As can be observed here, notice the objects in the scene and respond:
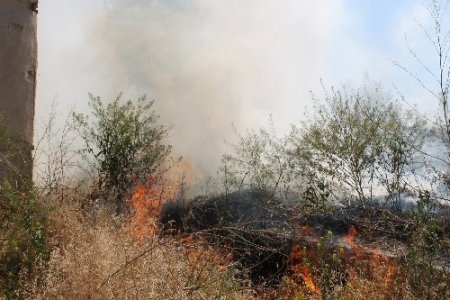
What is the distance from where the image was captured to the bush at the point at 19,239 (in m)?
3.82

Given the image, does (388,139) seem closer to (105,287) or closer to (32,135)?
(32,135)

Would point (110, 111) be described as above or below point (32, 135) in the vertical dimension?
above

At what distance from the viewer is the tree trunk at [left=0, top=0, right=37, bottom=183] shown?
4.96 m

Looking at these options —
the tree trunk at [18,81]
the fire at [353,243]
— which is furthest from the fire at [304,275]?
the tree trunk at [18,81]

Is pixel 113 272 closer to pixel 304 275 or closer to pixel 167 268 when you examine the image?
pixel 167 268

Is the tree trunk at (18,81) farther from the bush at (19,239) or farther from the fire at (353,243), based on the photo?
the fire at (353,243)

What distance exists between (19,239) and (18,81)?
169cm

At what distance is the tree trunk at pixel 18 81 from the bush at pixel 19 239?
0.47 m

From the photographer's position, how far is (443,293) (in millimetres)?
4598

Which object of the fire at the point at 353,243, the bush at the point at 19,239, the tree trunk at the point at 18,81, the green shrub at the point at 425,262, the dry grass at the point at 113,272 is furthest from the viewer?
the fire at the point at 353,243

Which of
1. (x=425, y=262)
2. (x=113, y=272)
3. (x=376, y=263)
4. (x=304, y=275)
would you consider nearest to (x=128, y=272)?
(x=113, y=272)

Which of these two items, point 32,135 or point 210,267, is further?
point 32,135

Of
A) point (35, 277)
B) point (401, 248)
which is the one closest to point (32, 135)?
point (35, 277)

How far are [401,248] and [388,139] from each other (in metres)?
7.17
